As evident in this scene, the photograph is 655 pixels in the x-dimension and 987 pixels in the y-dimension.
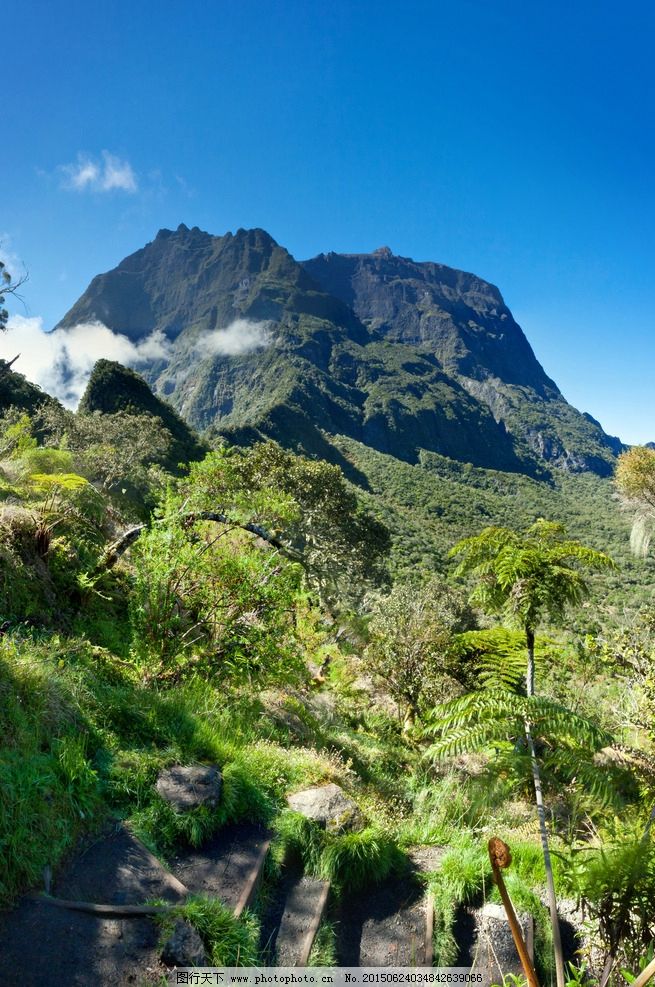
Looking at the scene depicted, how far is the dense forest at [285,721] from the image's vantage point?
9.43ft

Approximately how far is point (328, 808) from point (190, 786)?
1129 mm

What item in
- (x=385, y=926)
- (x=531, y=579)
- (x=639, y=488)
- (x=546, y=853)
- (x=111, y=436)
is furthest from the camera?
(x=111, y=436)

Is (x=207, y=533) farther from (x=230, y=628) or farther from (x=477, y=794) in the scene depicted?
(x=477, y=794)

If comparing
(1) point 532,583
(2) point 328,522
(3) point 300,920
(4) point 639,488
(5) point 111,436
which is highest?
(4) point 639,488

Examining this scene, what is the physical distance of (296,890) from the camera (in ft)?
11.1

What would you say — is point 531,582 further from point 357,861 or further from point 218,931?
point 218,931

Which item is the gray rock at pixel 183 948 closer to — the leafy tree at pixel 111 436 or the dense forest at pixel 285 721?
Answer: the dense forest at pixel 285 721

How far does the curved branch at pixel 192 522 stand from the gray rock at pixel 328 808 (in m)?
2.74

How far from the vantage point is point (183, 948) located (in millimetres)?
2520

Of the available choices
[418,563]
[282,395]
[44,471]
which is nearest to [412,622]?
[44,471]

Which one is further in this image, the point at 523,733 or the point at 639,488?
the point at 639,488

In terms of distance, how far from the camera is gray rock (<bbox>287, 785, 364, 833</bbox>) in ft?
12.5

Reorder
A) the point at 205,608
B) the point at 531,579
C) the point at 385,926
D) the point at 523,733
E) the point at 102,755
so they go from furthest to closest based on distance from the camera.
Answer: the point at 205,608, the point at 531,579, the point at 102,755, the point at 385,926, the point at 523,733

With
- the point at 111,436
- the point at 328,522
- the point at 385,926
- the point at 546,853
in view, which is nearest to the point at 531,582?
the point at 546,853
